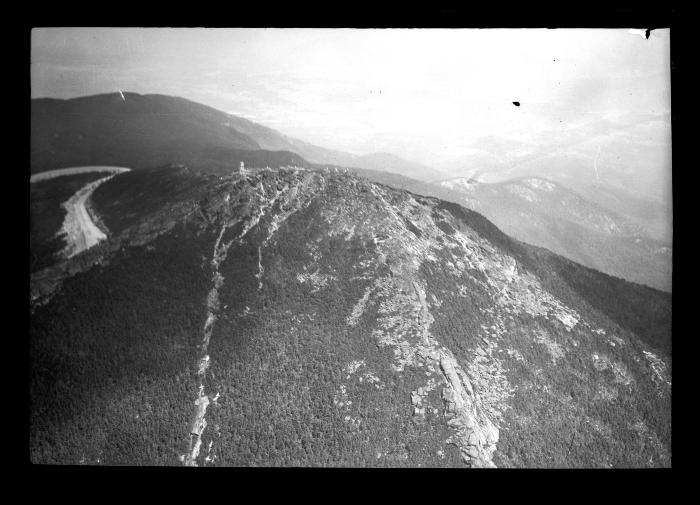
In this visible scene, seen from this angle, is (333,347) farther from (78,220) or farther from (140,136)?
(140,136)

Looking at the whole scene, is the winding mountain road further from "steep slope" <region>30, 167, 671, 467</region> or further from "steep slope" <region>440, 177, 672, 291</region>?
"steep slope" <region>440, 177, 672, 291</region>

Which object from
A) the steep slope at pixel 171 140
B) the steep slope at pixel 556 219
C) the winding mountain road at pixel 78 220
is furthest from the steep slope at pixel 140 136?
the steep slope at pixel 556 219

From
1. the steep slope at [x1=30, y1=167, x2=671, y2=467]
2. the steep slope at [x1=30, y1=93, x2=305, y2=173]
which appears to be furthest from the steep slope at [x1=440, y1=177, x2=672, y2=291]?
the steep slope at [x1=30, y1=93, x2=305, y2=173]

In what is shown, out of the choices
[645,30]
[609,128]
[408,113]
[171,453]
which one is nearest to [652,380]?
[609,128]

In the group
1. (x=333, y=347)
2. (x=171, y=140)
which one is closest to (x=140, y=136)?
(x=171, y=140)
